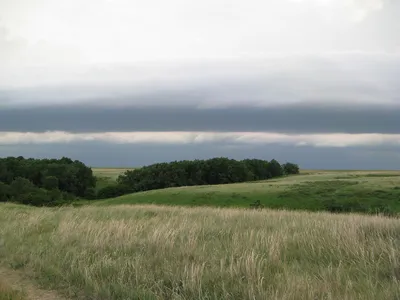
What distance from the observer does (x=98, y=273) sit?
343 inches

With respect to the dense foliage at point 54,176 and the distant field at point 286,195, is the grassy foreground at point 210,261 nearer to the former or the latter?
the distant field at point 286,195

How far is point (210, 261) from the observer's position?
8969 mm

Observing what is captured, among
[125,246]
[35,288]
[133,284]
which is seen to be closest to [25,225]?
[125,246]

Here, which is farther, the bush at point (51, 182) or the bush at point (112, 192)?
the bush at point (51, 182)

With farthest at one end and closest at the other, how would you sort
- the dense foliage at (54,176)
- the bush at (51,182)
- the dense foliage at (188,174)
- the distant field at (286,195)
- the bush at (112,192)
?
1. the dense foliage at (188,174)
2. the dense foliage at (54,176)
3. the bush at (51,182)
4. the bush at (112,192)
5. the distant field at (286,195)

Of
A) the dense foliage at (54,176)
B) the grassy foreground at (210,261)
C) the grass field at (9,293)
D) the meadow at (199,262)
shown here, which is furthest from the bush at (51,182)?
the grass field at (9,293)

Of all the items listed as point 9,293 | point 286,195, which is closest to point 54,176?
point 286,195

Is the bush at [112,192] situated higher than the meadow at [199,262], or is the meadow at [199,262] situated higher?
the meadow at [199,262]

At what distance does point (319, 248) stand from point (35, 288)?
6010mm

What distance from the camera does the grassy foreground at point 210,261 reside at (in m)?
7.27

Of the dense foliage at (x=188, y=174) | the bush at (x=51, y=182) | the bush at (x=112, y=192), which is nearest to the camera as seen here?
the bush at (x=112, y=192)

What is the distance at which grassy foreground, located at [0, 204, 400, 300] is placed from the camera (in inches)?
286

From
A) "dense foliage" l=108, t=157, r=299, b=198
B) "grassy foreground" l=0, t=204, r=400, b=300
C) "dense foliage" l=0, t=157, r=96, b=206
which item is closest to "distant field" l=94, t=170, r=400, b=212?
"dense foliage" l=0, t=157, r=96, b=206

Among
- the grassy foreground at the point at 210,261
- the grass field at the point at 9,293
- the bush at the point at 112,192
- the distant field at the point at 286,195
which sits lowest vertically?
the bush at the point at 112,192
